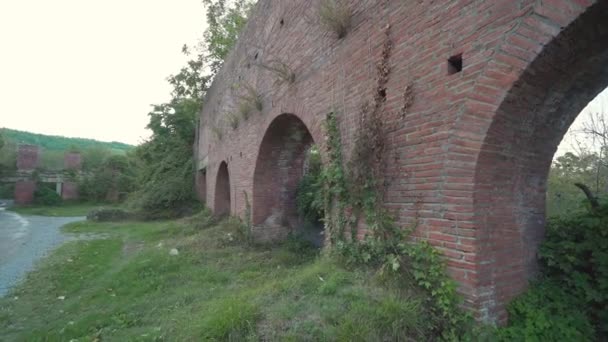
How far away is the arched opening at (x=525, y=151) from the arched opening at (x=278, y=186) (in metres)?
4.80

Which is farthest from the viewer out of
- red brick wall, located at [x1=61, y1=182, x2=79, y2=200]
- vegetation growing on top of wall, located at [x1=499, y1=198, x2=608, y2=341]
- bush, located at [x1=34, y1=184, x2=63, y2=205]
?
red brick wall, located at [x1=61, y1=182, x2=79, y2=200]

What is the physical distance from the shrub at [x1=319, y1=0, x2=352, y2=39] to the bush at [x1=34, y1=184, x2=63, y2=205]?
3214 cm

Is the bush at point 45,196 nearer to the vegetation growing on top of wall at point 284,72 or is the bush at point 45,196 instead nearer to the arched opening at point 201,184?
the arched opening at point 201,184

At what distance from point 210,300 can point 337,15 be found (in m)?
4.35

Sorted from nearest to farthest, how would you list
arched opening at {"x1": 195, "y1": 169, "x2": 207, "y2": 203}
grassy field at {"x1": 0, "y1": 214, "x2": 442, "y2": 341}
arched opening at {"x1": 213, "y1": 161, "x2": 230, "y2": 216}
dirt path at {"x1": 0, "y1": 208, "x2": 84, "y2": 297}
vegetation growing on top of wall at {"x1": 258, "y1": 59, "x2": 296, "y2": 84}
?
grassy field at {"x1": 0, "y1": 214, "x2": 442, "y2": 341} → vegetation growing on top of wall at {"x1": 258, "y1": 59, "x2": 296, "y2": 84} → dirt path at {"x1": 0, "y1": 208, "x2": 84, "y2": 297} → arched opening at {"x1": 213, "y1": 161, "x2": 230, "y2": 216} → arched opening at {"x1": 195, "y1": 169, "x2": 207, "y2": 203}

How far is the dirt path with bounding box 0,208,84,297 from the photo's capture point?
6.77 metres

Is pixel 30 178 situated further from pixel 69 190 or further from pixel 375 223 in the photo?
pixel 375 223

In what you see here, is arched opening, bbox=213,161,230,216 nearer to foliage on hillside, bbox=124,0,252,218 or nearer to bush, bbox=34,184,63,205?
foliage on hillside, bbox=124,0,252,218

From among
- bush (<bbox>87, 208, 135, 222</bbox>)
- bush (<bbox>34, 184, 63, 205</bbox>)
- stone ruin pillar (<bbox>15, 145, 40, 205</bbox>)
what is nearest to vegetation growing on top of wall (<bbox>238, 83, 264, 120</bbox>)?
bush (<bbox>87, 208, 135, 222</bbox>)

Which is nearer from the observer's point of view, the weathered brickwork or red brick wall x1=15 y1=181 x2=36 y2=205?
red brick wall x1=15 y1=181 x2=36 y2=205

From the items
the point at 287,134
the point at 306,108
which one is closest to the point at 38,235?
the point at 287,134

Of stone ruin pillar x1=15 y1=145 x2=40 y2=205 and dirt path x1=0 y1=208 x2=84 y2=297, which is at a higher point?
stone ruin pillar x1=15 y1=145 x2=40 y2=205

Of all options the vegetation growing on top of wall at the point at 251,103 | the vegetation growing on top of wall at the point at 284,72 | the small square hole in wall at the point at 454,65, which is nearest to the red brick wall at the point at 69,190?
the vegetation growing on top of wall at the point at 251,103

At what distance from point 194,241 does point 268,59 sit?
16.7 feet
